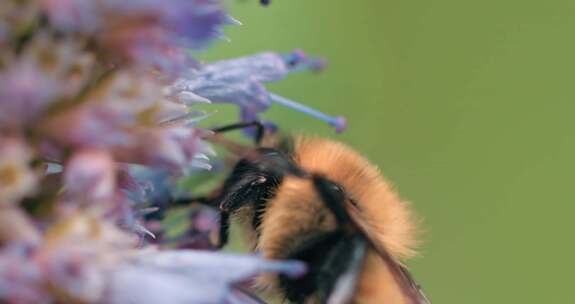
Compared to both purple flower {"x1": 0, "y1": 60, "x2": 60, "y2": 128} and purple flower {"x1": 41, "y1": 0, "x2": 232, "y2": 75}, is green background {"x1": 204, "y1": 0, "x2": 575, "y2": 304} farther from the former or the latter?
purple flower {"x1": 0, "y1": 60, "x2": 60, "y2": 128}

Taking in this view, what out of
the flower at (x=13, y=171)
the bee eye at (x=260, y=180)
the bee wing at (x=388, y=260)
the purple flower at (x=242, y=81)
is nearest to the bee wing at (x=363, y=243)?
the bee wing at (x=388, y=260)

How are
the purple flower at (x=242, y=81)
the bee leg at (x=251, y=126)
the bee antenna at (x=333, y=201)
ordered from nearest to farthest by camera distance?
the bee antenna at (x=333, y=201) < the purple flower at (x=242, y=81) < the bee leg at (x=251, y=126)

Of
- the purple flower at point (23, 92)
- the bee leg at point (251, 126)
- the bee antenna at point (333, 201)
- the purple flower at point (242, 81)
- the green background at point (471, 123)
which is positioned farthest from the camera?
the green background at point (471, 123)

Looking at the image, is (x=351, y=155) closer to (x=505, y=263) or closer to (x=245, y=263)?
(x=245, y=263)

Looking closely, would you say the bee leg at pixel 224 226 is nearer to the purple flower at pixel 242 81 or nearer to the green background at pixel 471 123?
the purple flower at pixel 242 81

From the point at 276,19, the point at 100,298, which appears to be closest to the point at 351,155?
the point at 100,298

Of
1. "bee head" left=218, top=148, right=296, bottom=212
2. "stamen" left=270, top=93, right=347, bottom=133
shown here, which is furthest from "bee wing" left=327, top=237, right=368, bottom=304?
"stamen" left=270, top=93, right=347, bottom=133

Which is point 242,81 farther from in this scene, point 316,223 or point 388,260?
point 388,260
